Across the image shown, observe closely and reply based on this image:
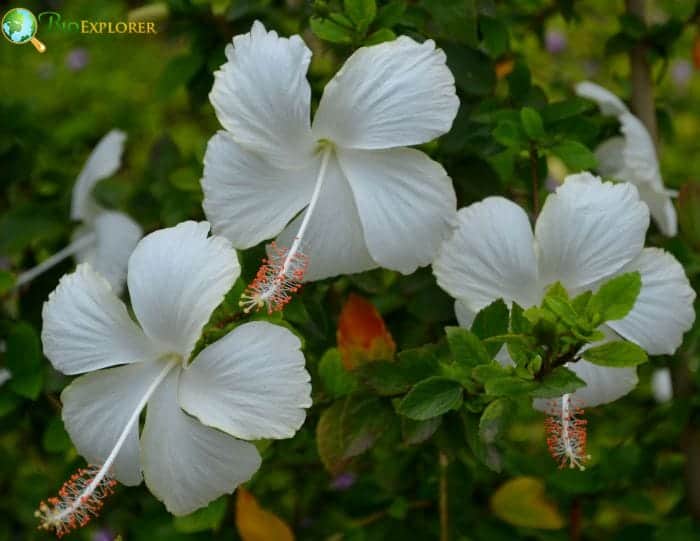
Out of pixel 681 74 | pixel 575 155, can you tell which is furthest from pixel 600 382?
pixel 681 74

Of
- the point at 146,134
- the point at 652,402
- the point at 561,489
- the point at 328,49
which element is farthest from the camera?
the point at 146,134

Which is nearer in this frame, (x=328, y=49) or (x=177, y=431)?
(x=177, y=431)

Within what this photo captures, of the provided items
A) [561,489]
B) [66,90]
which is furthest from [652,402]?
[66,90]

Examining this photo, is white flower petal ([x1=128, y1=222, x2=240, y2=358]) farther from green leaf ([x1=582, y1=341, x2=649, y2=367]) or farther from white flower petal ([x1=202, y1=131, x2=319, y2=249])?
green leaf ([x1=582, y1=341, x2=649, y2=367])

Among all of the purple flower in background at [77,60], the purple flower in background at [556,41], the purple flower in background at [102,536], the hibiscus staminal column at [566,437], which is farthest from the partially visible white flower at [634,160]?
the purple flower in background at [77,60]

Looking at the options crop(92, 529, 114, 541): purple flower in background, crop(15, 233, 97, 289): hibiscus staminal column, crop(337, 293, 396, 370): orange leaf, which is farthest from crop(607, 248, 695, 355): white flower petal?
crop(92, 529, 114, 541): purple flower in background

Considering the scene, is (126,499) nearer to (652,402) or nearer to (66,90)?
(652,402)

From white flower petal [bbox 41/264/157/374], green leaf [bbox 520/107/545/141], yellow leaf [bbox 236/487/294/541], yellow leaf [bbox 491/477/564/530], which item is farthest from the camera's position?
yellow leaf [bbox 491/477/564/530]
